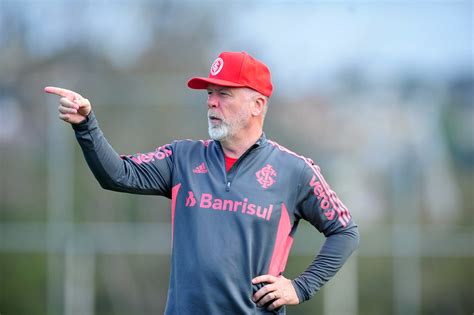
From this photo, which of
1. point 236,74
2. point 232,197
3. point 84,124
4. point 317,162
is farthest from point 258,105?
point 317,162

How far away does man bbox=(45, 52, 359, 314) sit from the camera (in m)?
3.89

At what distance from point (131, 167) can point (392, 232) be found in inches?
305

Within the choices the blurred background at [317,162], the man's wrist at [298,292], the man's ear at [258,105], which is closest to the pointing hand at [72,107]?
the man's ear at [258,105]

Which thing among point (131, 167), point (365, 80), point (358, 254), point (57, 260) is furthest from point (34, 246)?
point (131, 167)

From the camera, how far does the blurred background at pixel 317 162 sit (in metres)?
11.3

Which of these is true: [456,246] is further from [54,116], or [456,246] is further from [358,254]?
[54,116]

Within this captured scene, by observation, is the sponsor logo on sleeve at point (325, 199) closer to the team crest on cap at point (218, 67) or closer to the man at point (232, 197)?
the man at point (232, 197)

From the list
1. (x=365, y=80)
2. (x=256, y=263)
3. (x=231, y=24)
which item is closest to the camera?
(x=256, y=263)

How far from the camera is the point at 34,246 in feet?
37.2

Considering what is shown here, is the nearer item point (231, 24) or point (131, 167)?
point (131, 167)

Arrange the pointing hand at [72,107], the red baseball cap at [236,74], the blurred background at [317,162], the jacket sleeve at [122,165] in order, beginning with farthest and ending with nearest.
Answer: the blurred background at [317,162] < the red baseball cap at [236,74] < the jacket sleeve at [122,165] < the pointing hand at [72,107]

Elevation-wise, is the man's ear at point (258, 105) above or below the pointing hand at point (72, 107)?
above

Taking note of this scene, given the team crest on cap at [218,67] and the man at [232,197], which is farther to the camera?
the team crest on cap at [218,67]

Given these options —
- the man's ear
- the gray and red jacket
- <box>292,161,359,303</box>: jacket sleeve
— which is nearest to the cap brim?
the man's ear
